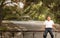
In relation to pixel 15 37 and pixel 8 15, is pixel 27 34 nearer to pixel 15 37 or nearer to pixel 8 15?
pixel 15 37

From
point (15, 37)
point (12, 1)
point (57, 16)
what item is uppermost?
point (12, 1)

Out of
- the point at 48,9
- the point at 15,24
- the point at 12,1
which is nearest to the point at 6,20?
the point at 15,24

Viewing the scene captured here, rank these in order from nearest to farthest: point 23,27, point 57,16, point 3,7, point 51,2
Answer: point 51,2 → point 3,7 → point 57,16 → point 23,27

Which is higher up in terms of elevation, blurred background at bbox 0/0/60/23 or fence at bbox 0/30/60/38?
blurred background at bbox 0/0/60/23

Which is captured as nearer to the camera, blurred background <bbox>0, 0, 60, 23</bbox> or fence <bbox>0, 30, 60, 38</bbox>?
blurred background <bbox>0, 0, 60, 23</bbox>

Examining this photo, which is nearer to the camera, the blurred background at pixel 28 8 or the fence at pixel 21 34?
the blurred background at pixel 28 8

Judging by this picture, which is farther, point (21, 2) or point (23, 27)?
point (23, 27)

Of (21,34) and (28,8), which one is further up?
(28,8)

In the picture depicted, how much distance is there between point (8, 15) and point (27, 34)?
1784 mm

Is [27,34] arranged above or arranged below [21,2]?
below

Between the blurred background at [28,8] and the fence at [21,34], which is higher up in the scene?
the blurred background at [28,8]

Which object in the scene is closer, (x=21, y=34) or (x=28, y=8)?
(x=28, y=8)

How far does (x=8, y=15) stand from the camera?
1495 cm

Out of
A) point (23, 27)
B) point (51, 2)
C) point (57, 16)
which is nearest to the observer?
point (51, 2)
